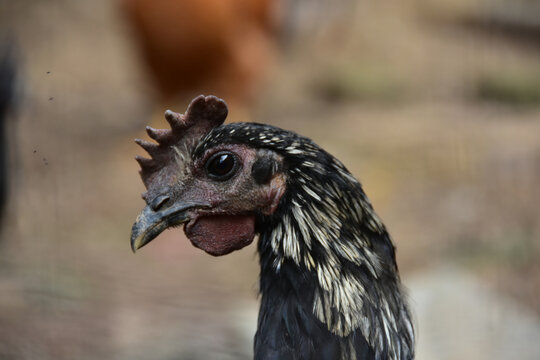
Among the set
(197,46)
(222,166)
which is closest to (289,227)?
(222,166)

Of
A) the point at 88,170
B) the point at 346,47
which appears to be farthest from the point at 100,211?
the point at 346,47

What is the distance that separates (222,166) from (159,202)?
23 cm

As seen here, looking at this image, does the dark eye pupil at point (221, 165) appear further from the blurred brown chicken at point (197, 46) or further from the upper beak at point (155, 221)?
the blurred brown chicken at point (197, 46)

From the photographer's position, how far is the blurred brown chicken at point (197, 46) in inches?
251

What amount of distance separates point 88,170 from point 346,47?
497 cm

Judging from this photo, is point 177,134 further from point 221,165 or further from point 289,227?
point 289,227

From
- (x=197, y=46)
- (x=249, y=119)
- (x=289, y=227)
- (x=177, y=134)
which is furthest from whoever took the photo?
(x=249, y=119)

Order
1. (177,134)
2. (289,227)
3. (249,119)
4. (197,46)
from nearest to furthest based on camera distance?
(289,227)
(177,134)
(197,46)
(249,119)

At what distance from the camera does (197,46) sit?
254 inches

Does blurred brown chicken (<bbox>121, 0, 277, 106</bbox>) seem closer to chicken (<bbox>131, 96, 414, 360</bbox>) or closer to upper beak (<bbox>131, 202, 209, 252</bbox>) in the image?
chicken (<bbox>131, 96, 414, 360</bbox>)

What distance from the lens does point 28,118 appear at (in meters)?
7.58

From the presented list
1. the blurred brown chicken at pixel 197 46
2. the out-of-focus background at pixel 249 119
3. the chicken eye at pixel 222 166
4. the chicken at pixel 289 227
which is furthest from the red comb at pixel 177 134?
the blurred brown chicken at pixel 197 46

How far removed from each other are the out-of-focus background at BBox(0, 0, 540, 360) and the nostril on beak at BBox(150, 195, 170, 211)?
551 mm

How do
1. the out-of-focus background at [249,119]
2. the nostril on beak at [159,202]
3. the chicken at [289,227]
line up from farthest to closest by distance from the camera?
the out-of-focus background at [249,119], the nostril on beak at [159,202], the chicken at [289,227]
